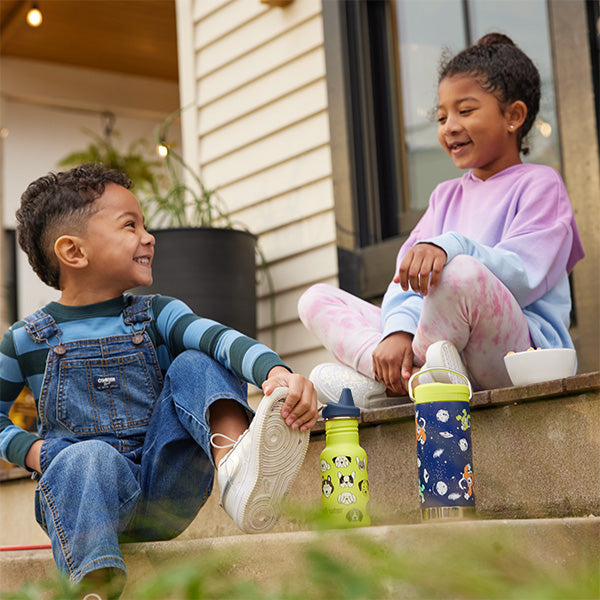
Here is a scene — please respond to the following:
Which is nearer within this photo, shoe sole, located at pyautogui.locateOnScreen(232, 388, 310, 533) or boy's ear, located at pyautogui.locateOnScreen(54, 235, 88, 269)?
shoe sole, located at pyautogui.locateOnScreen(232, 388, 310, 533)

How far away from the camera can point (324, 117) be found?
12.6 feet

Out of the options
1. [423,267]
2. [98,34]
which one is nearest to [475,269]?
[423,267]

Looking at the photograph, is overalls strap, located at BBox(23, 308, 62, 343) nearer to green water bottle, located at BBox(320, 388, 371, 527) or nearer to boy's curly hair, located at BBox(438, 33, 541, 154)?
green water bottle, located at BBox(320, 388, 371, 527)

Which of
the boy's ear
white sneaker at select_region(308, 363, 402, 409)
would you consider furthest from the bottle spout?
the boy's ear

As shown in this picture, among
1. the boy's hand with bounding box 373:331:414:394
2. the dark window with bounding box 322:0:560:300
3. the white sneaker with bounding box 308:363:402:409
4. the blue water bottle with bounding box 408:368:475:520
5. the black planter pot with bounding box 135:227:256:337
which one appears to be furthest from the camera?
the black planter pot with bounding box 135:227:256:337

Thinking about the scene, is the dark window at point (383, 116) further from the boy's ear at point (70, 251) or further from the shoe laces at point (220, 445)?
the shoe laces at point (220, 445)

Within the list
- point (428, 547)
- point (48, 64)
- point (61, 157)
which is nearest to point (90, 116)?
point (61, 157)

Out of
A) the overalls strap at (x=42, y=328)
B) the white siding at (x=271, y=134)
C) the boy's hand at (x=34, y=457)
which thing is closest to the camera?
the boy's hand at (x=34, y=457)

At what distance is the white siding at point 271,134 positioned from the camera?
3.85 meters

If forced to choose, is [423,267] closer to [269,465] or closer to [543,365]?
[543,365]

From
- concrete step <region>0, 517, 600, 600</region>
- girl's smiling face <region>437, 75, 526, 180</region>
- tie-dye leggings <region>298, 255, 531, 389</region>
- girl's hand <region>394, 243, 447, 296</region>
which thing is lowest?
concrete step <region>0, 517, 600, 600</region>

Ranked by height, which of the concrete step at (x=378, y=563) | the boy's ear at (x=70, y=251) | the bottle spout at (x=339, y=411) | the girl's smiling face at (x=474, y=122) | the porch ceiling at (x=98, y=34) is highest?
the porch ceiling at (x=98, y=34)

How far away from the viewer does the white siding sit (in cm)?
385

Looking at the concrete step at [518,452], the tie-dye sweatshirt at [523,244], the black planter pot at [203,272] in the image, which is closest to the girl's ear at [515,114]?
the tie-dye sweatshirt at [523,244]
